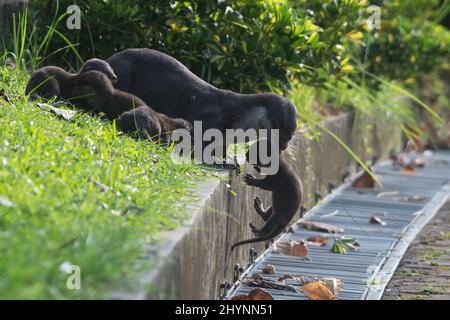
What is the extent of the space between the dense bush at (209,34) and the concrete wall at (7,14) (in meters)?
0.32

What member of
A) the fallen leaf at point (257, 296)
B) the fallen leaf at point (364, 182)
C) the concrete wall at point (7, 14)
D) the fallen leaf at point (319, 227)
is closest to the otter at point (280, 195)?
the fallen leaf at point (257, 296)

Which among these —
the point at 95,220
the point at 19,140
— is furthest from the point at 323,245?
the point at 95,220

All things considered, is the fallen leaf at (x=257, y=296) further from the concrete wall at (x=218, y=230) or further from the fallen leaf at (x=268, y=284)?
the fallen leaf at (x=268, y=284)

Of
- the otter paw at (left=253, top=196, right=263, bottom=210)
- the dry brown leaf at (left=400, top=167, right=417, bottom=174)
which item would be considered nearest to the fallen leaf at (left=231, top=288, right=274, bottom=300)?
the otter paw at (left=253, top=196, right=263, bottom=210)

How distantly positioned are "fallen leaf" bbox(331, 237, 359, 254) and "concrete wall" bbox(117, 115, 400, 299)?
22.2 inches

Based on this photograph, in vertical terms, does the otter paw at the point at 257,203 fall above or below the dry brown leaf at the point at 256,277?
above

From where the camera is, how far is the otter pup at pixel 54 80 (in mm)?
6305

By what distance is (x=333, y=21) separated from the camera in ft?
29.4

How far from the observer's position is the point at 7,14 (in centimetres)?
724

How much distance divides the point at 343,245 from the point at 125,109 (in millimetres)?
2003

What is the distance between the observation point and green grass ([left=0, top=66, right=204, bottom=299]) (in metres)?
3.41

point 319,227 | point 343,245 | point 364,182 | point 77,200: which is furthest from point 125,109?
point 364,182

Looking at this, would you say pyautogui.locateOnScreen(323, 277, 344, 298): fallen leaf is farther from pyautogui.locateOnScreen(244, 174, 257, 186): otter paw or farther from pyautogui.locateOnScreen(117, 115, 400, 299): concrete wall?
pyautogui.locateOnScreen(244, 174, 257, 186): otter paw

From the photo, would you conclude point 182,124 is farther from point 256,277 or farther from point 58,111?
point 256,277
